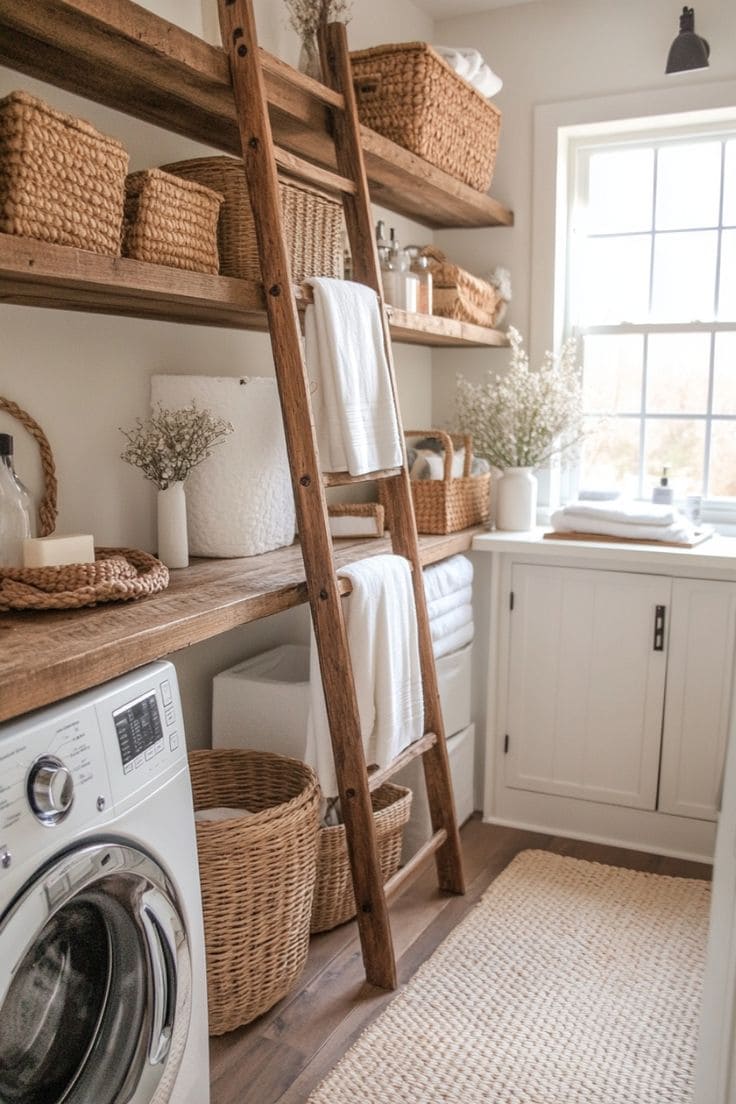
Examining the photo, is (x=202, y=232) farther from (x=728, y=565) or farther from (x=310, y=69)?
(x=728, y=565)

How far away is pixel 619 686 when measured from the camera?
288 cm

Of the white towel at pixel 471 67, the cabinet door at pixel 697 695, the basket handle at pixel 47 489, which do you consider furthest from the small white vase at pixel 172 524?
the white towel at pixel 471 67

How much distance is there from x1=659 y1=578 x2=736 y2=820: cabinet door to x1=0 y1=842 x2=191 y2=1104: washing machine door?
67.3 inches

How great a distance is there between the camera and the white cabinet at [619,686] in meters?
2.77

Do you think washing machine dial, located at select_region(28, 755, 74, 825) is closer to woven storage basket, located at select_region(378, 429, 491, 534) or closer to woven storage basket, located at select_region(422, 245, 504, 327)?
woven storage basket, located at select_region(378, 429, 491, 534)

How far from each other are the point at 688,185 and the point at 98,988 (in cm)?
298

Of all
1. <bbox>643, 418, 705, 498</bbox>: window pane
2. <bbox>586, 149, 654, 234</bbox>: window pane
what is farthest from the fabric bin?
<bbox>586, 149, 654, 234</bbox>: window pane

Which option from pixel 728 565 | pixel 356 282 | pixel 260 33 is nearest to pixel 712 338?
pixel 728 565

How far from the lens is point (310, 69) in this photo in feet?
8.03

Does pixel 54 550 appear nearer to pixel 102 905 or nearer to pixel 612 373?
pixel 102 905

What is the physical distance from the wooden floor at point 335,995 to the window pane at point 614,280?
1793 millimetres

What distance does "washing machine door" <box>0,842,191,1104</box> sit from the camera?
4.36 ft

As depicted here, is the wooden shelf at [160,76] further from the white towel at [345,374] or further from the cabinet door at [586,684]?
the cabinet door at [586,684]

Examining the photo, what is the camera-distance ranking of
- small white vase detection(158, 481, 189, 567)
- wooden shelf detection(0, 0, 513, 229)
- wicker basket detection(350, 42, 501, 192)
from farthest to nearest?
wicker basket detection(350, 42, 501, 192) < small white vase detection(158, 481, 189, 567) < wooden shelf detection(0, 0, 513, 229)
